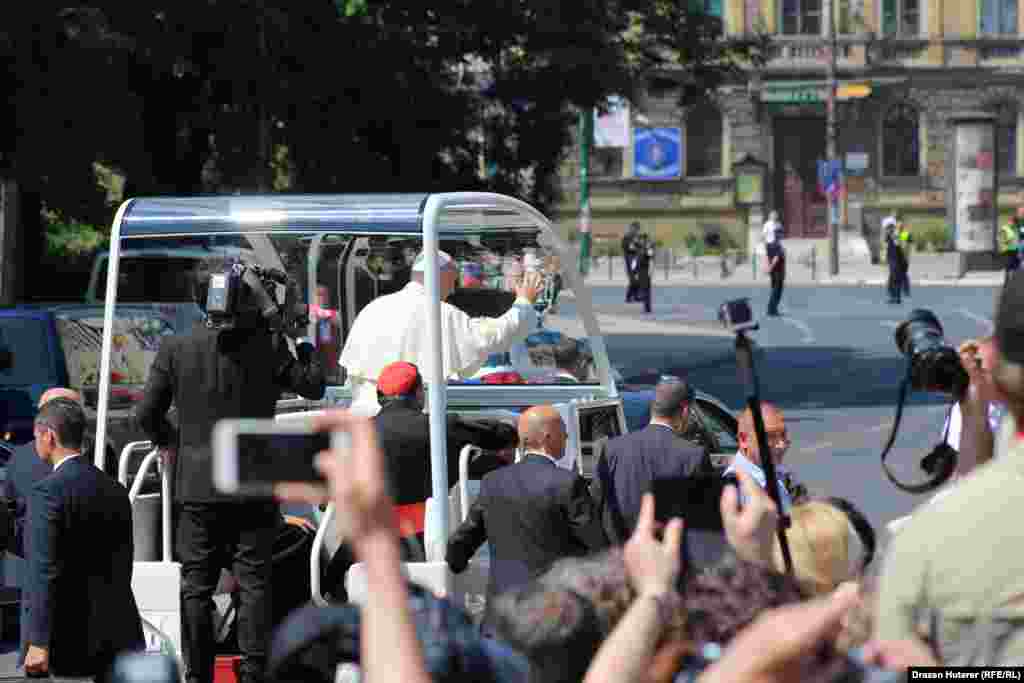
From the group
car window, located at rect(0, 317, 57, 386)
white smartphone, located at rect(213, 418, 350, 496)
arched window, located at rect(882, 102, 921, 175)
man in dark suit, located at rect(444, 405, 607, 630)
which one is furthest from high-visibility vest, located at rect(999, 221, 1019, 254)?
white smartphone, located at rect(213, 418, 350, 496)

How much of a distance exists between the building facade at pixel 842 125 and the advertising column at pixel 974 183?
8.99 meters

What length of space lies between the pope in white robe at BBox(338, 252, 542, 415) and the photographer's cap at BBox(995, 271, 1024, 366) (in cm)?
502

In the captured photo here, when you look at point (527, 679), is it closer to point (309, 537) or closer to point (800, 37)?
point (309, 537)

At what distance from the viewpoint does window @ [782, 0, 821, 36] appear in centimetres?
6700

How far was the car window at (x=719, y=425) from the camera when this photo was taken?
39.0ft

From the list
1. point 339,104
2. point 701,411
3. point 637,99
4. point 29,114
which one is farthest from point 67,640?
point 637,99

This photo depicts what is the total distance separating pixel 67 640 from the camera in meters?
6.93

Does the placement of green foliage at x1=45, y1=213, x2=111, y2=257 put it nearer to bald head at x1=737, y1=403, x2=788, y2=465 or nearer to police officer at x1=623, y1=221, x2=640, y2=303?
police officer at x1=623, y1=221, x2=640, y2=303

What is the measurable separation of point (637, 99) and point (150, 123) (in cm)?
656

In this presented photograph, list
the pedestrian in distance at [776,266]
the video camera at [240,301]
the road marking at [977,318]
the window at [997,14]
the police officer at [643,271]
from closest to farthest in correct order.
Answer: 1. the video camera at [240,301]
2. the road marking at [977,318]
3. the pedestrian in distance at [776,266]
4. the police officer at [643,271]
5. the window at [997,14]

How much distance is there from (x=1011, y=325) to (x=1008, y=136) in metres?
66.3

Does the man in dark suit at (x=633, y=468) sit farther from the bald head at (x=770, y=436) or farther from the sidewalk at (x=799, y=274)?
the sidewalk at (x=799, y=274)

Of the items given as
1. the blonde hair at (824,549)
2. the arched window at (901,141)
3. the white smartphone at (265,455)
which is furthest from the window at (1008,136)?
the white smartphone at (265,455)

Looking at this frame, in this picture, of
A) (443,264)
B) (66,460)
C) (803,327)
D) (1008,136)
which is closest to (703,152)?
(1008,136)
